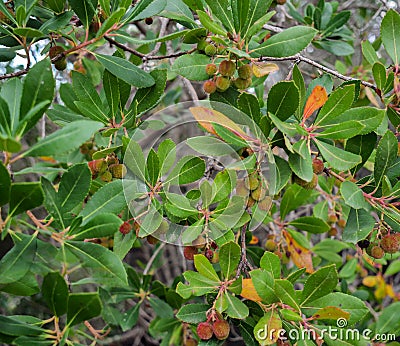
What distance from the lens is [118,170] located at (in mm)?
1105

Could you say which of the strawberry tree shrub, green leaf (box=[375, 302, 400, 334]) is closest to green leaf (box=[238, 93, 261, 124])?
the strawberry tree shrub

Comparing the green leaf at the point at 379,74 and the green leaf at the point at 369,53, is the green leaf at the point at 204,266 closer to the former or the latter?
the green leaf at the point at 379,74

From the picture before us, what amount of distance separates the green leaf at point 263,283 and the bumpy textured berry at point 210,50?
532 mm

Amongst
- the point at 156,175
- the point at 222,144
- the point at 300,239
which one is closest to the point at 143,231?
the point at 156,175

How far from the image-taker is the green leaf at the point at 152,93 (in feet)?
3.75

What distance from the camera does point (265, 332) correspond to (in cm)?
100

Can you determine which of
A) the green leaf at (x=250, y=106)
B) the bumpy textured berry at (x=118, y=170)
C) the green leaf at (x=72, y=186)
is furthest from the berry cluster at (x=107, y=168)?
the green leaf at (x=250, y=106)

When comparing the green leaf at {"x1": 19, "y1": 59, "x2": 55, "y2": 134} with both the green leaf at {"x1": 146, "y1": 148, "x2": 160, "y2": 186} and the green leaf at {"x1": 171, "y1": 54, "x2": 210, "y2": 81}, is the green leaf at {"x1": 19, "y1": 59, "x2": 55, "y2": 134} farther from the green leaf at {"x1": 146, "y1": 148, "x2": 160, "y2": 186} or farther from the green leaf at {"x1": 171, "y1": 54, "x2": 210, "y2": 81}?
the green leaf at {"x1": 171, "y1": 54, "x2": 210, "y2": 81}

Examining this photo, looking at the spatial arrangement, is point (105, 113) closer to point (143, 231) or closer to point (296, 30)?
point (143, 231)

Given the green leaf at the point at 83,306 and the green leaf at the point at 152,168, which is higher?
the green leaf at the point at 152,168

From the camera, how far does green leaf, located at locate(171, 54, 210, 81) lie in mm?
1109

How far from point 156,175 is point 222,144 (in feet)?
0.61

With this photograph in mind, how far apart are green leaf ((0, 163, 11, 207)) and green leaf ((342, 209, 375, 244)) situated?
814 millimetres

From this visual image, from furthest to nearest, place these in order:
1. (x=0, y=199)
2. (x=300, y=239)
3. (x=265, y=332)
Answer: (x=300, y=239) → (x=265, y=332) → (x=0, y=199)
